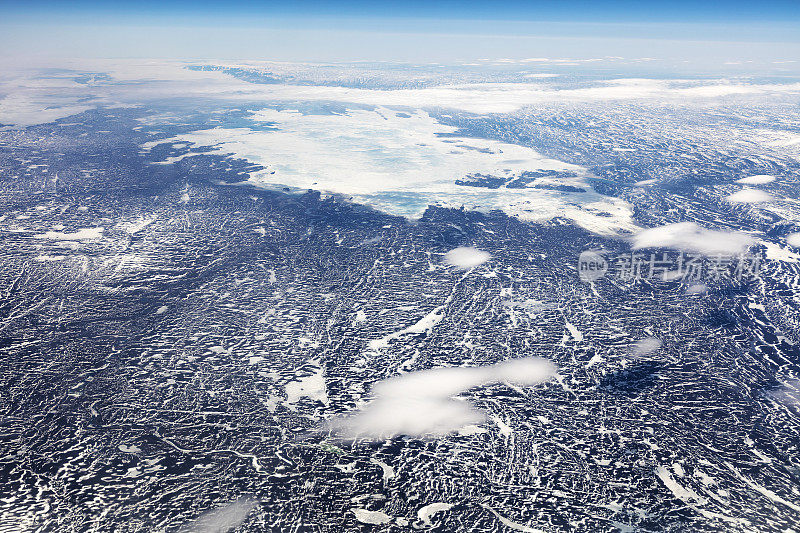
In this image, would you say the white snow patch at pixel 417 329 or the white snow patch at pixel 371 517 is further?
the white snow patch at pixel 417 329

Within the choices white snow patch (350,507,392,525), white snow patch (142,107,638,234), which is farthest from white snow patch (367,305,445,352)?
white snow patch (142,107,638,234)

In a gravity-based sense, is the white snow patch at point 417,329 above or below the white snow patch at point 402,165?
below

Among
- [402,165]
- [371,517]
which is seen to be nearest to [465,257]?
[371,517]

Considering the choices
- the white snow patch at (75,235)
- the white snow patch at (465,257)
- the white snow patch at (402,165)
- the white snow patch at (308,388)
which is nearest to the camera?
the white snow patch at (308,388)

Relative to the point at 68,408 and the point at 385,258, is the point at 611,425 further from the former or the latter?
the point at 68,408

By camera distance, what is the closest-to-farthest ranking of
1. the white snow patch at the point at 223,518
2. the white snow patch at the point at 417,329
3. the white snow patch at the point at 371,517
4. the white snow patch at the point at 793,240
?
the white snow patch at the point at 223,518 < the white snow patch at the point at 371,517 < the white snow patch at the point at 417,329 < the white snow patch at the point at 793,240

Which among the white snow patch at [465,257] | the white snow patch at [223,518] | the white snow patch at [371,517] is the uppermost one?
the white snow patch at [465,257]

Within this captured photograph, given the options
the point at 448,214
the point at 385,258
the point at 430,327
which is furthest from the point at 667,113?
the point at 430,327

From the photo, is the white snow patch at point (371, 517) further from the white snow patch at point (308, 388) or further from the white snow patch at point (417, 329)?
the white snow patch at point (417, 329)

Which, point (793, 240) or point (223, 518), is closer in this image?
point (223, 518)

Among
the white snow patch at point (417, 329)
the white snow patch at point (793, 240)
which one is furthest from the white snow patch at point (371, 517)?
the white snow patch at point (793, 240)

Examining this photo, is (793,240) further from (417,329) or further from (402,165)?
(402,165)
